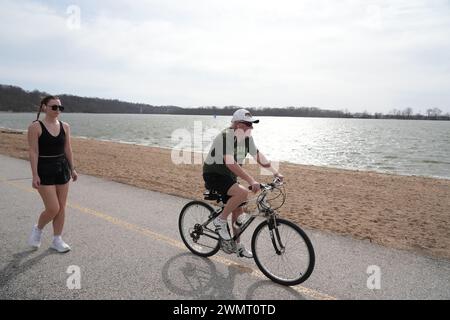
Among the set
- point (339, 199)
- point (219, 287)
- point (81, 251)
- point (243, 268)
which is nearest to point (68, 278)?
point (81, 251)

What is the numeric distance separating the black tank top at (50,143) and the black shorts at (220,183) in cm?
201

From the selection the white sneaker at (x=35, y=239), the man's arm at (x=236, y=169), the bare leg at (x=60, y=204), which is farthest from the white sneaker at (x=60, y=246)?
the man's arm at (x=236, y=169)

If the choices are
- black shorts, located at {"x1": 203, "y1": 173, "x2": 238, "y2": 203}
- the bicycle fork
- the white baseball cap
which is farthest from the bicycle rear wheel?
the white baseball cap

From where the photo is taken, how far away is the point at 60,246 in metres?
4.70

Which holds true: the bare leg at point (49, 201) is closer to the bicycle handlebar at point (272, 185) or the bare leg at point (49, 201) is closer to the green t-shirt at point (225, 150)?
the green t-shirt at point (225, 150)

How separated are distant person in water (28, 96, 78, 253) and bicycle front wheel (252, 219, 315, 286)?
277 cm

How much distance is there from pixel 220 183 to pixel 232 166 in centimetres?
40

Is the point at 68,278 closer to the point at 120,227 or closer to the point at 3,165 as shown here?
the point at 120,227

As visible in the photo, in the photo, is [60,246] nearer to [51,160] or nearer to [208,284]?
[51,160]

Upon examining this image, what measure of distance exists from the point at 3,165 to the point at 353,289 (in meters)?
12.9

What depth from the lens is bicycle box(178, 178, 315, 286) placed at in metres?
3.89

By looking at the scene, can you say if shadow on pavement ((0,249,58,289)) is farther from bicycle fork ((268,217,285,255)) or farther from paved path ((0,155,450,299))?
bicycle fork ((268,217,285,255))

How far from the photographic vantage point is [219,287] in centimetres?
384

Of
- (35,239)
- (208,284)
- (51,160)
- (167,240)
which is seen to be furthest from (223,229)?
(35,239)
